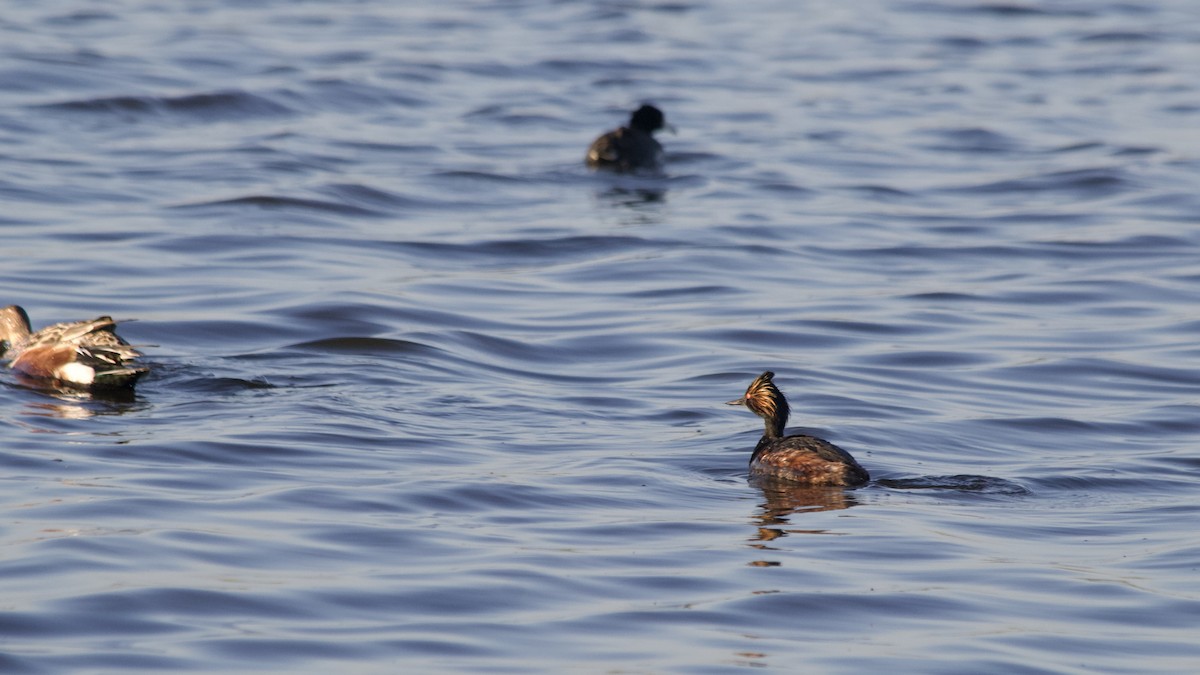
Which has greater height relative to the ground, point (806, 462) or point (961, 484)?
point (806, 462)

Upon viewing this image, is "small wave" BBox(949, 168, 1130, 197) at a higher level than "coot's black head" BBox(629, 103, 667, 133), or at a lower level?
lower

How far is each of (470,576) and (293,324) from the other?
6382 millimetres

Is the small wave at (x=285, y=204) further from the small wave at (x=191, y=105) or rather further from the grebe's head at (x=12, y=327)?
the grebe's head at (x=12, y=327)

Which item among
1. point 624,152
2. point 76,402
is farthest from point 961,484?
point 624,152

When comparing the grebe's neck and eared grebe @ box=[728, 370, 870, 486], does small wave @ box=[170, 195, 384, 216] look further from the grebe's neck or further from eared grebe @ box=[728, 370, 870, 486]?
eared grebe @ box=[728, 370, 870, 486]

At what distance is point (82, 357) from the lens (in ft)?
39.2

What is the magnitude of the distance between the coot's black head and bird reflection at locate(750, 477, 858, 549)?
1397 cm

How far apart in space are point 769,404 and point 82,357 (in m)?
4.45

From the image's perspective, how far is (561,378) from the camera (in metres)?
13.3

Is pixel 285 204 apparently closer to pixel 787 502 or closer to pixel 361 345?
pixel 361 345

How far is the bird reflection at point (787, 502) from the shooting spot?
955 cm

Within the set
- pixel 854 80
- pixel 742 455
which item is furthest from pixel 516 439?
pixel 854 80

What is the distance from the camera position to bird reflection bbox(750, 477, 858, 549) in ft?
31.3

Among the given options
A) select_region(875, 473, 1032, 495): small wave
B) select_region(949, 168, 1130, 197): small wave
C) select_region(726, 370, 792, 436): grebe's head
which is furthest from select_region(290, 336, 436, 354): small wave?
select_region(949, 168, 1130, 197): small wave
